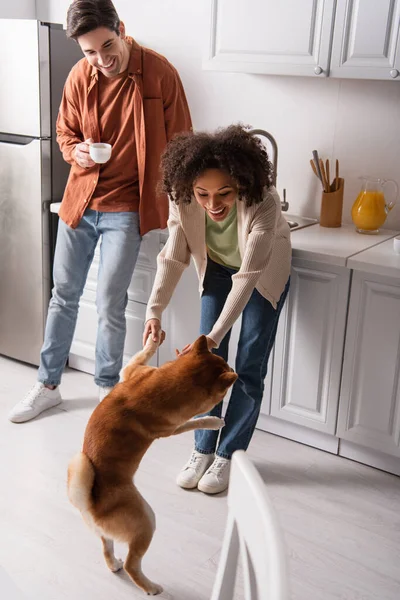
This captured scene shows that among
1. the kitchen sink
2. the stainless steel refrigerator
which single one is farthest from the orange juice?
the stainless steel refrigerator

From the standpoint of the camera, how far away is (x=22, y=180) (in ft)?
Answer: 10.0

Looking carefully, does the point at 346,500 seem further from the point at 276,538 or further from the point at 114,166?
the point at 276,538

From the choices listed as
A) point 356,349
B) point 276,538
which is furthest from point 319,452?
point 276,538

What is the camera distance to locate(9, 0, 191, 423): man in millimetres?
2543

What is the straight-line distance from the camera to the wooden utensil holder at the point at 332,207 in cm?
274

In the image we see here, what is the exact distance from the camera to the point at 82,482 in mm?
1628

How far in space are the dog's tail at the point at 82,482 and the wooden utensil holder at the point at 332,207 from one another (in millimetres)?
1517

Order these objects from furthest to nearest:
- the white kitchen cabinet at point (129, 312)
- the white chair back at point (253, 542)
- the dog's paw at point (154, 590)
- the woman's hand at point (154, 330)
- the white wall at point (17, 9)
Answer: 1. the white wall at point (17, 9)
2. the white kitchen cabinet at point (129, 312)
3. the woman's hand at point (154, 330)
4. the dog's paw at point (154, 590)
5. the white chair back at point (253, 542)

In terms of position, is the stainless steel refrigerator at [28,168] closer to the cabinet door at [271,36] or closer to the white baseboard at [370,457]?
the cabinet door at [271,36]

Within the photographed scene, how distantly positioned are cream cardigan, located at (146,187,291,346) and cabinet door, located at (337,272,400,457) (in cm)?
29

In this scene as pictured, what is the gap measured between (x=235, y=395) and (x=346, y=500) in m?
0.50

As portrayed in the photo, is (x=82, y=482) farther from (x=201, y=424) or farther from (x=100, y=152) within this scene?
(x=100, y=152)

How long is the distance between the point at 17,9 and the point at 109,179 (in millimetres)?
1306

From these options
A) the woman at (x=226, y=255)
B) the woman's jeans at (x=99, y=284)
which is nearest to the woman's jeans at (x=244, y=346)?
the woman at (x=226, y=255)
